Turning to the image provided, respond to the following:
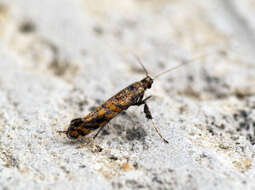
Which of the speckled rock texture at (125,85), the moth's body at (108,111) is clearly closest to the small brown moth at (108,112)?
the moth's body at (108,111)

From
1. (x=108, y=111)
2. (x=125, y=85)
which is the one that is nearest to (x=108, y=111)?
(x=108, y=111)

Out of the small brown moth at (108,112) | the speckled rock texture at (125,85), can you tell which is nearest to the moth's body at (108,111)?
the small brown moth at (108,112)

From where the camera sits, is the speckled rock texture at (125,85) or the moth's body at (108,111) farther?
the moth's body at (108,111)

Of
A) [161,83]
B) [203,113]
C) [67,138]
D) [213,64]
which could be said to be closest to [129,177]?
[67,138]

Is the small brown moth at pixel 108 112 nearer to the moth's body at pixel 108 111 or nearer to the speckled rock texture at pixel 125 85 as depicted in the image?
the moth's body at pixel 108 111

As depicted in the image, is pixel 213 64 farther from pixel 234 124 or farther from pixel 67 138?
pixel 67 138

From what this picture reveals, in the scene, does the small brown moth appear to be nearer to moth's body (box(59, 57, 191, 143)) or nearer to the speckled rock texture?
moth's body (box(59, 57, 191, 143))
